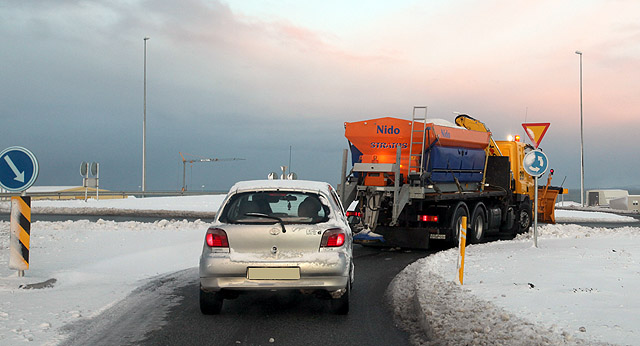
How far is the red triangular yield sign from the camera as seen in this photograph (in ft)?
45.3

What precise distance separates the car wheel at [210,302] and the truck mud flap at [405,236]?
26.8 feet

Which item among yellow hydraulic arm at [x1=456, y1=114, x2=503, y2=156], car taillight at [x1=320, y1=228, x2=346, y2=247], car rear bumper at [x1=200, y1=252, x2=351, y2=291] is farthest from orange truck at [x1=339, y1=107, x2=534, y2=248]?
car rear bumper at [x1=200, y1=252, x2=351, y2=291]

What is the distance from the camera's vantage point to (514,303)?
6.92m

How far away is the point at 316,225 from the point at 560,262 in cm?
558

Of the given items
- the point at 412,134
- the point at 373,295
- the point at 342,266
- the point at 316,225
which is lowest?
the point at 373,295

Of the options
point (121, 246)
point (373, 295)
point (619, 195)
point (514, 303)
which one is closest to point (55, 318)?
point (373, 295)

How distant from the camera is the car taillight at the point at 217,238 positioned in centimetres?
657

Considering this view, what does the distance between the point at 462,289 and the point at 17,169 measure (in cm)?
668

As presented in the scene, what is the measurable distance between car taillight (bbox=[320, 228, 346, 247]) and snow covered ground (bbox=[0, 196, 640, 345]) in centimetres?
118

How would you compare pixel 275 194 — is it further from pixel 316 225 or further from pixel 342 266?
pixel 342 266

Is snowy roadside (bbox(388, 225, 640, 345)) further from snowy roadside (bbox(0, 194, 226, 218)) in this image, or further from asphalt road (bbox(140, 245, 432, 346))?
snowy roadside (bbox(0, 194, 226, 218))

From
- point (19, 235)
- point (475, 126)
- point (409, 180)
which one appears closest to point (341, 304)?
point (19, 235)

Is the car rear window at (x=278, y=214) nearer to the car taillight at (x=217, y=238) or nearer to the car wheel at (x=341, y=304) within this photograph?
the car taillight at (x=217, y=238)

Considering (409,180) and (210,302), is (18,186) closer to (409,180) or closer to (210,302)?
(210,302)
